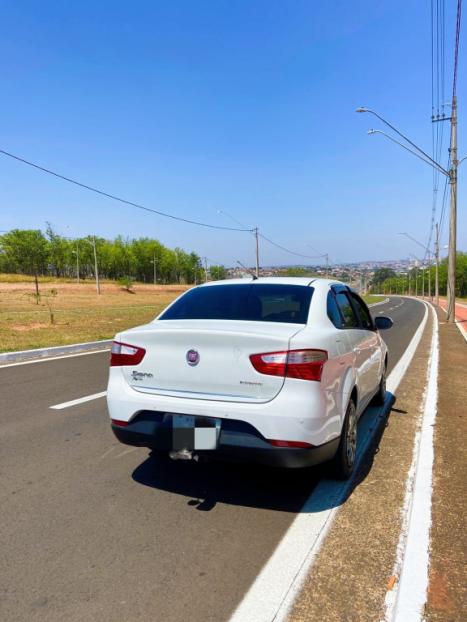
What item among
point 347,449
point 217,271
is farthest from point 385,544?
point 217,271

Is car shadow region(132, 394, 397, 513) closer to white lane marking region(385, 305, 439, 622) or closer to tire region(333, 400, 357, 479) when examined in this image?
tire region(333, 400, 357, 479)

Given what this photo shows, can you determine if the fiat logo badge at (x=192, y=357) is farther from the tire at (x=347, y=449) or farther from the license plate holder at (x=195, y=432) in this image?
the tire at (x=347, y=449)

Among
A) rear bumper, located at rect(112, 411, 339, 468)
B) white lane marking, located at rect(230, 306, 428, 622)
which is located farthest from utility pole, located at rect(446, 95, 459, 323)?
rear bumper, located at rect(112, 411, 339, 468)

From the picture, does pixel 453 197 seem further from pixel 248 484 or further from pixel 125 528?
pixel 125 528

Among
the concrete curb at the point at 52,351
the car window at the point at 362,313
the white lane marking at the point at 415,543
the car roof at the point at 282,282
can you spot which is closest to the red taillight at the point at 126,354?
the car roof at the point at 282,282

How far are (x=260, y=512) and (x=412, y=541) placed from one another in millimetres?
1021

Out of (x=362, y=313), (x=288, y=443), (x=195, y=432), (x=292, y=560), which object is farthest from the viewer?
(x=362, y=313)

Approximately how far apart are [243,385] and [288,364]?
1.11 feet

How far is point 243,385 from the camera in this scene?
3.10 meters

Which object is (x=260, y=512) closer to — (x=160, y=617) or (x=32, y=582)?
(x=160, y=617)

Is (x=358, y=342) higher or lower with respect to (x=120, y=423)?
higher

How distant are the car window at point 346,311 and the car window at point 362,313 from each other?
283 millimetres

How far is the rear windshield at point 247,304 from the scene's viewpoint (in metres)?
3.77

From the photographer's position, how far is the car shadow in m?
3.45
